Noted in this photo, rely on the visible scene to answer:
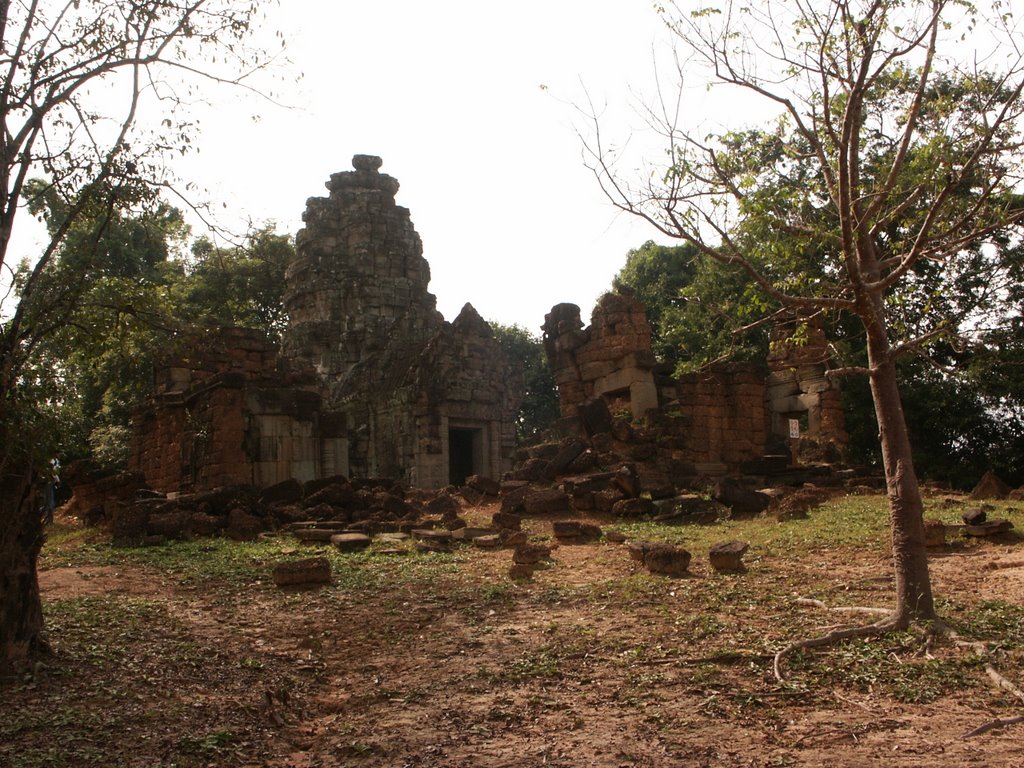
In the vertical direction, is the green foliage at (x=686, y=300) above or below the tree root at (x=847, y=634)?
above

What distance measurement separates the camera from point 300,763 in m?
5.28

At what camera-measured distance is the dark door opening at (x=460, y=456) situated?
27094mm

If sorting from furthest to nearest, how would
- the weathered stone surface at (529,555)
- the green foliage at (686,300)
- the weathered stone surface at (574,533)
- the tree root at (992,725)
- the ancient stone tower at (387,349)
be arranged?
the ancient stone tower at (387,349)
the green foliage at (686,300)
the weathered stone surface at (574,533)
the weathered stone surface at (529,555)
the tree root at (992,725)

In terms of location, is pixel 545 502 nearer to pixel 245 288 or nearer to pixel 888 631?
pixel 888 631

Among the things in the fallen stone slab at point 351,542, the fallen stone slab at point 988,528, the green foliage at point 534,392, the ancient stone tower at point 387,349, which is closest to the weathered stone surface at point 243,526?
the fallen stone slab at point 351,542

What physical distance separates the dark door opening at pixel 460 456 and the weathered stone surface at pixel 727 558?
57.6 feet

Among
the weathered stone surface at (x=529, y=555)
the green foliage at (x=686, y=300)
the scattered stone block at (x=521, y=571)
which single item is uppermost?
the green foliage at (x=686, y=300)

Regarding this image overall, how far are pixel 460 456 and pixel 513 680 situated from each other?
21165 mm

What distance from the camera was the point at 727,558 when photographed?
9.64 metres

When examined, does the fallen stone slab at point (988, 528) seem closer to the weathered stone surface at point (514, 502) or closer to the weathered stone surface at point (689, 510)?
the weathered stone surface at point (689, 510)

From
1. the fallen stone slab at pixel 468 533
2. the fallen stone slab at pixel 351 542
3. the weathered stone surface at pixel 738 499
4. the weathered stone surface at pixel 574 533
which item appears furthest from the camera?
the weathered stone surface at pixel 738 499

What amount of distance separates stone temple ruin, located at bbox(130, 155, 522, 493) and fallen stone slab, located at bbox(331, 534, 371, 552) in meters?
3.02

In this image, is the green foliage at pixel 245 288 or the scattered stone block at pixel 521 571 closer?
the scattered stone block at pixel 521 571

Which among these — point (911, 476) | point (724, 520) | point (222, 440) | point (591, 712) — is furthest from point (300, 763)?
point (222, 440)
